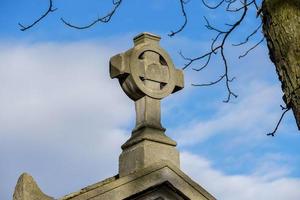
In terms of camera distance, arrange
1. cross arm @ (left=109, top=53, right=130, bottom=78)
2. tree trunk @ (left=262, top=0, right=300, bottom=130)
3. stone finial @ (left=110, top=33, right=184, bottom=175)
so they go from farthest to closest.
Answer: cross arm @ (left=109, top=53, right=130, bottom=78) → stone finial @ (left=110, top=33, right=184, bottom=175) → tree trunk @ (left=262, top=0, right=300, bottom=130)

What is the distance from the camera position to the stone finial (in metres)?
6.30

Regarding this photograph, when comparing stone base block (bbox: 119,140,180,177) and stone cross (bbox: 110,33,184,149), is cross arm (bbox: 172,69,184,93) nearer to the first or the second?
stone cross (bbox: 110,33,184,149)

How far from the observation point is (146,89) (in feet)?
21.5

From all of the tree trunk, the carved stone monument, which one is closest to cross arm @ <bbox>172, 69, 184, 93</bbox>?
the carved stone monument

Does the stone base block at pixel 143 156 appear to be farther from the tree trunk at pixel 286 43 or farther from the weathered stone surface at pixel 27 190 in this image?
the tree trunk at pixel 286 43

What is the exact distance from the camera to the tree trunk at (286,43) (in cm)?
258

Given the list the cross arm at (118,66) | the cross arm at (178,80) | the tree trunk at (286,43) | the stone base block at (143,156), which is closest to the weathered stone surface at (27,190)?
the stone base block at (143,156)

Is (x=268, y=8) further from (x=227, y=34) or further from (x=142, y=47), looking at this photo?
(x=142, y=47)

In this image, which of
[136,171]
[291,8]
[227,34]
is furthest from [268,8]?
[136,171]

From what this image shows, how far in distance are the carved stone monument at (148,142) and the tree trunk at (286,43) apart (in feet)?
10.9

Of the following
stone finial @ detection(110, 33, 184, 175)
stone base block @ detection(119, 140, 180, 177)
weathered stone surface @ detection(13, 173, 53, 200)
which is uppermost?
stone finial @ detection(110, 33, 184, 175)

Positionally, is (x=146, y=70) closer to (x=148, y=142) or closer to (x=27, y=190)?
(x=148, y=142)

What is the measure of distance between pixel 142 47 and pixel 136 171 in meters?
1.43

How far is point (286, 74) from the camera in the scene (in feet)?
8.61
